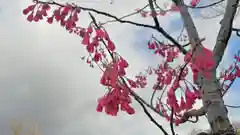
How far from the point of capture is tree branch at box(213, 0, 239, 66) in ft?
7.03

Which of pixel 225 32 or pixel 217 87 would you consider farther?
pixel 225 32

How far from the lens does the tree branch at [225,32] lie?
7.03 feet

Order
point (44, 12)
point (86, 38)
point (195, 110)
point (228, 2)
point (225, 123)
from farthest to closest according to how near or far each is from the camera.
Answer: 1. point (44, 12)
2. point (228, 2)
3. point (86, 38)
4. point (195, 110)
5. point (225, 123)

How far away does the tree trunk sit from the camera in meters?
1.80

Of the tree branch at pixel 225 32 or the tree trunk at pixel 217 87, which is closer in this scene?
the tree trunk at pixel 217 87

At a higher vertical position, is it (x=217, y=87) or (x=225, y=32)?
(x=225, y=32)

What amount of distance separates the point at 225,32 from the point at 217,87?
0.51 metres

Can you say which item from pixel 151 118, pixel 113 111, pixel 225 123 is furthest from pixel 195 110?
pixel 113 111

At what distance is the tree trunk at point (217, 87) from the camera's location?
180 centimetres

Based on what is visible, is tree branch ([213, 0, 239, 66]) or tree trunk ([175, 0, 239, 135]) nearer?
tree trunk ([175, 0, 239, 135])

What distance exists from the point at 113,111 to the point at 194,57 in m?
0.53

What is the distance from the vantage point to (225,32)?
2.25m

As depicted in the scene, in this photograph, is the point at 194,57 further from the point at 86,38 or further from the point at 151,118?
the point at 86,38

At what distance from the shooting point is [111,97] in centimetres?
166
